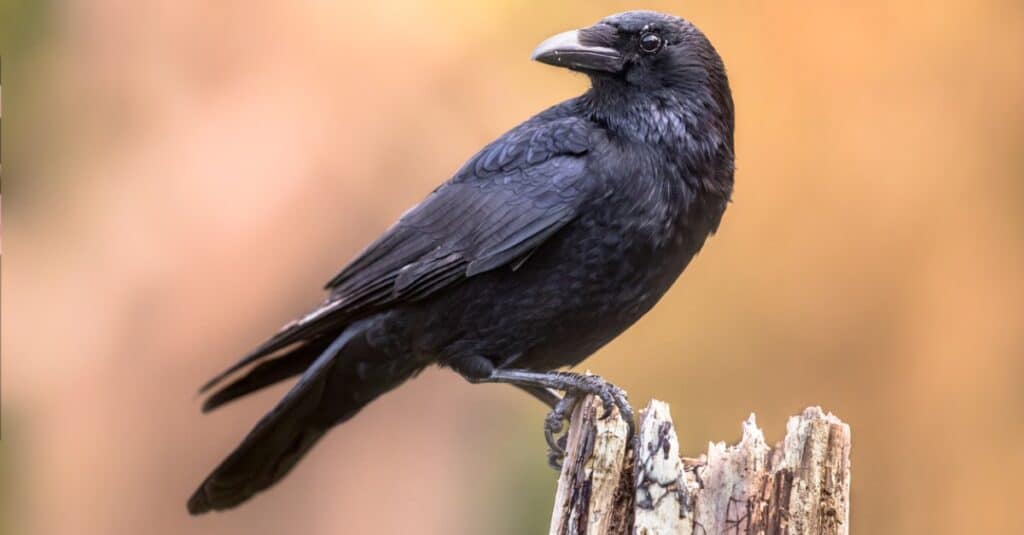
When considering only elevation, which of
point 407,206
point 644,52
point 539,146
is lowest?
point 539,146

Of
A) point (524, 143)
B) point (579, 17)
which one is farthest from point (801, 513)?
point (579, 17)

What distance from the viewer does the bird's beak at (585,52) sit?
4.24 m

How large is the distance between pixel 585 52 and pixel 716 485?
1641 mm

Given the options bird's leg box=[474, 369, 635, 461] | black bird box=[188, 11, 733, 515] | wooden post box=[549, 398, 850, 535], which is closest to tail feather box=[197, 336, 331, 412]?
black bird box=[188, 11, 733, 515]

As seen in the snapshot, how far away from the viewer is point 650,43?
14.1ft

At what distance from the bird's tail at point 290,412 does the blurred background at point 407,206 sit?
157cm

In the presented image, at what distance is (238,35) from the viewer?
6.91m

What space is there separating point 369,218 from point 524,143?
2462mm

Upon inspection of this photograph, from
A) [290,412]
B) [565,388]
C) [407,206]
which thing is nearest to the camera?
[565,388]

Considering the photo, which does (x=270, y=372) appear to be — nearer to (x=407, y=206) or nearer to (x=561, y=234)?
(x=561, y=234)

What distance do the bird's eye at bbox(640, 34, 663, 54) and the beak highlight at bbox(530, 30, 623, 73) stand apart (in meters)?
0.09

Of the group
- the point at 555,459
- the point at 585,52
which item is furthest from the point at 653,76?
the point at 555,459

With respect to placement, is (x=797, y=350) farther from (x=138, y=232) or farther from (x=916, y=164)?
(x=138, y=232)

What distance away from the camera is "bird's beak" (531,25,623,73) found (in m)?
4.24
